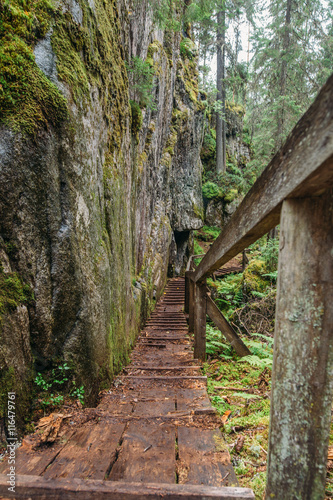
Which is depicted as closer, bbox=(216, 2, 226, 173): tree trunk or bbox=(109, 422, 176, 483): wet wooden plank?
bbox=(109, 422, 176, 483): wet wooden plank

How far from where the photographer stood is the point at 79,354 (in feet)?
8.33

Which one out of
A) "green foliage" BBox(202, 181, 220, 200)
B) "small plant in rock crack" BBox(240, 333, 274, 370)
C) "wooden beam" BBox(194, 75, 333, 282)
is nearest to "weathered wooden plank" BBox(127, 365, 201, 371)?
"small plant in rock crack" BBox(240, 333, 274, 370)

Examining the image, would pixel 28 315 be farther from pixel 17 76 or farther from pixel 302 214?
pixel 302 214

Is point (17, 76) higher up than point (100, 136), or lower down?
lower down

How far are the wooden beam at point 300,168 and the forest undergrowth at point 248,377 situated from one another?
1663 mm

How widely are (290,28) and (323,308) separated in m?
16.7

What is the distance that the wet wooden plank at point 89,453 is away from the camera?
4.98 ft

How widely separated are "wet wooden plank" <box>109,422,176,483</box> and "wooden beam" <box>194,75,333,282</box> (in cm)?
152

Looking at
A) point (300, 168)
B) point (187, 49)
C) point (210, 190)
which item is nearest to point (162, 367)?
point (300, 168)

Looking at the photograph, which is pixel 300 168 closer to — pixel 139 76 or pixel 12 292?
pixel 12 292

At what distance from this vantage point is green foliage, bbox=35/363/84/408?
217cm

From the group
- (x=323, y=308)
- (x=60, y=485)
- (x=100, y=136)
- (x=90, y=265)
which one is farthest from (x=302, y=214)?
(x=100, y=136)

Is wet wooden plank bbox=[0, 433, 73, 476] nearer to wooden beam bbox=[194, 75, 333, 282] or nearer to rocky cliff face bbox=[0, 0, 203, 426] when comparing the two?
rocky cliff face bbox=[0, 0, 203, 426]

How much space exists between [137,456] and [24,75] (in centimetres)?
297
